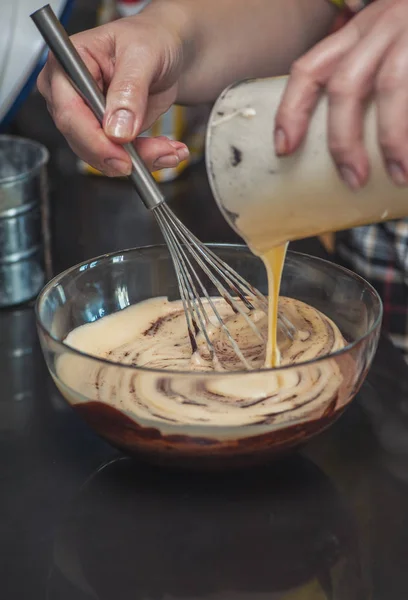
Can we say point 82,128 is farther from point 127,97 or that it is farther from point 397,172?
point 397,172

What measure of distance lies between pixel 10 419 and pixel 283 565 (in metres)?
0.33

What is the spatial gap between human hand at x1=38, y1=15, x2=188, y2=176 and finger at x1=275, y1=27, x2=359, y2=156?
0.24m

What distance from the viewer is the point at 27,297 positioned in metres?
1.05

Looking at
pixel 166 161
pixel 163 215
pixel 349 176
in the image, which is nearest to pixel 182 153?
pixel 166 161

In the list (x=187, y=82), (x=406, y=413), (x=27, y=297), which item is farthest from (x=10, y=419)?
(x=187, y=82)

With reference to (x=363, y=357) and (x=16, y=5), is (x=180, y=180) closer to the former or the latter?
(x=16, y=5)

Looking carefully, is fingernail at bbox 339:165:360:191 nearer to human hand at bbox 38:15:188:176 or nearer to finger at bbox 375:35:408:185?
finger at bbox 375:35:408:185

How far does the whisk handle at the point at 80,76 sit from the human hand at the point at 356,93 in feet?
0.72

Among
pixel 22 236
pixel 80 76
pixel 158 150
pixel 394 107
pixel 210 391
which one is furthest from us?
pixel 22 236

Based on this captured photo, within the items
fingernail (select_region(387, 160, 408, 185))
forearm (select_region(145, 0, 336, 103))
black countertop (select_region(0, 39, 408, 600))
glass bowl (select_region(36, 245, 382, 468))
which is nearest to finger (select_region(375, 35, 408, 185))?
fingernail (select_region(387, 160, 408, 185))

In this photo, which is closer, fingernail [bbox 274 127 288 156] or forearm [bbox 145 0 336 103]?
fingernail [bbox 274 127 288 156]

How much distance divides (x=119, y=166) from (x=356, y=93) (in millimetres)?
304

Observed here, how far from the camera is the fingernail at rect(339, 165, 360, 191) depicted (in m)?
0.55

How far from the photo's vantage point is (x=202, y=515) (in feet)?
2.14
